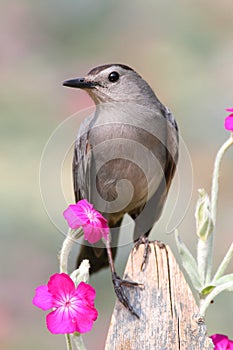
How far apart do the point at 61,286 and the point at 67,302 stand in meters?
0.03

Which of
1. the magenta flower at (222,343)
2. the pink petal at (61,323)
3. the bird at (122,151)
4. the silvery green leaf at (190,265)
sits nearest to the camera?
the pink petal at (61,323)

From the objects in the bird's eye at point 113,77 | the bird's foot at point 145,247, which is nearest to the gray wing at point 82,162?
the bird's eye at point 113,77

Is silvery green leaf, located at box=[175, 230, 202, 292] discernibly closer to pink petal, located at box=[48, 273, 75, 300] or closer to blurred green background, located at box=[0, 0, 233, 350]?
pink petal, located at box=[48, 273, 75, 300]

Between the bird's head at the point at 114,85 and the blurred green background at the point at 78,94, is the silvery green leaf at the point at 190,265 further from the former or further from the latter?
the blurred green background at the point at 78,94

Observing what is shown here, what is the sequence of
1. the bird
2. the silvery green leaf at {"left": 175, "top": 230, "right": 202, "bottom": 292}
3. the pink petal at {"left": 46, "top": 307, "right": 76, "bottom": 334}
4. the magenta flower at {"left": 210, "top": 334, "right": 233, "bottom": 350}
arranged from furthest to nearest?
the bird, the magenta flower at {"left": 210, "top": 334, "right": 233, "bottom": 350}, the silvery green leaf at {"left": 175, "top": 230, "right": 202, "bottom": 292}, the pink petal at {"left": 46, "top": 307, "right": 76, "bottom": 334}

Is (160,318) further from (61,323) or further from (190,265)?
(61,323)

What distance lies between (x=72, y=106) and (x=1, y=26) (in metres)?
1.33

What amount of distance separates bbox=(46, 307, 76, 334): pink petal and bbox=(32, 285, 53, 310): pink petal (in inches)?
0.7

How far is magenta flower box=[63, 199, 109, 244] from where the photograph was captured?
5.98ft

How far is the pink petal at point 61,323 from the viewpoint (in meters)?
1.78

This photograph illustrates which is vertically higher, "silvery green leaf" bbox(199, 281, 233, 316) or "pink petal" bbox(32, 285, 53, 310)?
"pink petal" bbox(32, 285, 53, 310)

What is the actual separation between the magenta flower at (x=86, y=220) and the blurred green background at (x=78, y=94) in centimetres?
167

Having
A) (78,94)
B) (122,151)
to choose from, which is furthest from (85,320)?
(78,94)

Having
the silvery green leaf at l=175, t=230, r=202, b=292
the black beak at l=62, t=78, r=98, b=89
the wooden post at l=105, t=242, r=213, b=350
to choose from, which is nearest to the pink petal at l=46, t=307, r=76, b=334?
the wooden post at l=105, t=242, r=213, b=350
